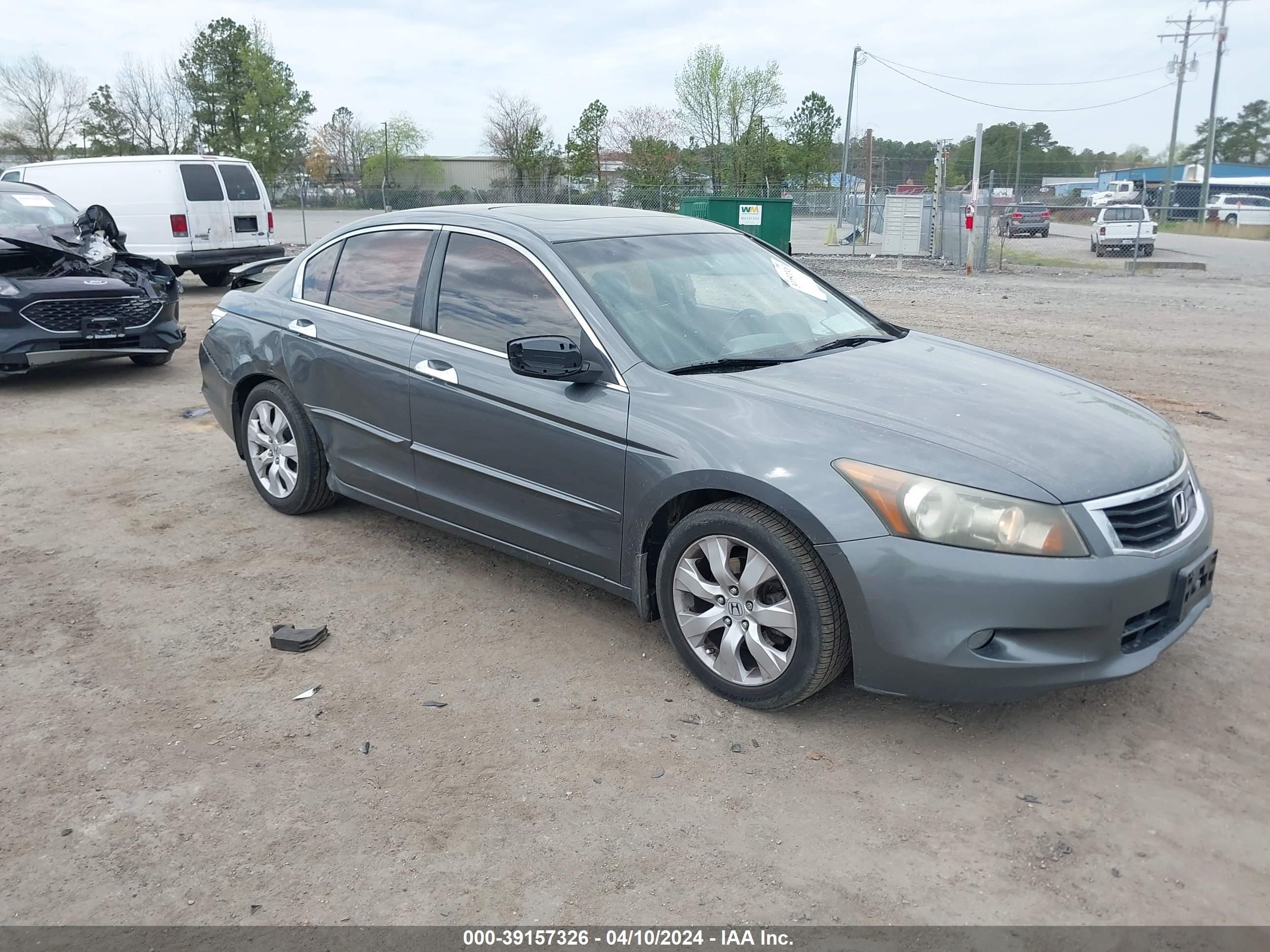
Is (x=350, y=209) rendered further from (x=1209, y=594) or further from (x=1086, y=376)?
(x=1209, y=594)

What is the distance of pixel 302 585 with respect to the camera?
4.75 m

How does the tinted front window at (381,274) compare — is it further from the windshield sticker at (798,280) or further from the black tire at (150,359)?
the black tire at (150,359)

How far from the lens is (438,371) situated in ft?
14.5

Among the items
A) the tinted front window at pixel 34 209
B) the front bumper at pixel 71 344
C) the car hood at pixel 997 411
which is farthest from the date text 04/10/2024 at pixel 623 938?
the tinted front window at pixel 34 209

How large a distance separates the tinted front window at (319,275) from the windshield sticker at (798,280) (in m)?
2.23

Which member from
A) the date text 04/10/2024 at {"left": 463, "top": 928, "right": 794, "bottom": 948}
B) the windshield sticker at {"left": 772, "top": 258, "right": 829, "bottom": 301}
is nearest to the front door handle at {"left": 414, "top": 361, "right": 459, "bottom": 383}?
the windshield sticker at {"left": 772, "top": 258, "right": 829, "bottom": 301}

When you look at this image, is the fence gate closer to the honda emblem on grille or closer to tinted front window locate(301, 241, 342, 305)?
tinted front window locate(301, 241, 342, 305)

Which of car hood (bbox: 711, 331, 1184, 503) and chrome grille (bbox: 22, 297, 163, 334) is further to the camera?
chrome grille (bbox: 22, 297, 163, 334)

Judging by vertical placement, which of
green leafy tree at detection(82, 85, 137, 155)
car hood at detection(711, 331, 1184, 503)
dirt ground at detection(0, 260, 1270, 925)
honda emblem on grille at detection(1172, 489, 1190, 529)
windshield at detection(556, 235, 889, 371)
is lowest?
dirt ground at detection(0, 260, 1270, 925)

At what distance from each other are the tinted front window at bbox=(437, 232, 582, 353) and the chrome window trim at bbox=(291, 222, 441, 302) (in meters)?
0.40

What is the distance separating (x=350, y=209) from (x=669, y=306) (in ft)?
122

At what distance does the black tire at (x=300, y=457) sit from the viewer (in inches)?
206

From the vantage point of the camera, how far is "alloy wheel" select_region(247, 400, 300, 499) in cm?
539

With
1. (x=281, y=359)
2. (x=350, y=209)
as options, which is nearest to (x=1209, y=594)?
(x=281, y=359)
